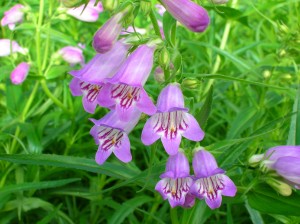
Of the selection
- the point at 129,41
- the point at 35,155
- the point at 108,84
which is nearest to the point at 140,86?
the point at 108,84

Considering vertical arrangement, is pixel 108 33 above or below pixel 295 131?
above

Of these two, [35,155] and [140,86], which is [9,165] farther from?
[140,86]

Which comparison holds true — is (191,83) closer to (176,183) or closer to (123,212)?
(176,183)

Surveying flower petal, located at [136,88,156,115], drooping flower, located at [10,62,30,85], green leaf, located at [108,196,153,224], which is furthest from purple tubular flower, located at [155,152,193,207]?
drooping flower, located at [10,62,30,85]

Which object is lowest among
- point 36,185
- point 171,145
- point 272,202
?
point 36,185

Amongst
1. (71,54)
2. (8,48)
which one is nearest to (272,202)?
(71,54)

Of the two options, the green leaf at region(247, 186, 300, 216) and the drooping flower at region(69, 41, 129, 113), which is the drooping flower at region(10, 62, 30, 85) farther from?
the green leaf at region(247, 186, 300, 216)

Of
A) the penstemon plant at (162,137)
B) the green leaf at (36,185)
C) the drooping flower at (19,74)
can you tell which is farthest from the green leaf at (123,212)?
the drooping flower at (19,74)

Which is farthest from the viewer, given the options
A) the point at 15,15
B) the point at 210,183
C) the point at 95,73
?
the point at 15,15
